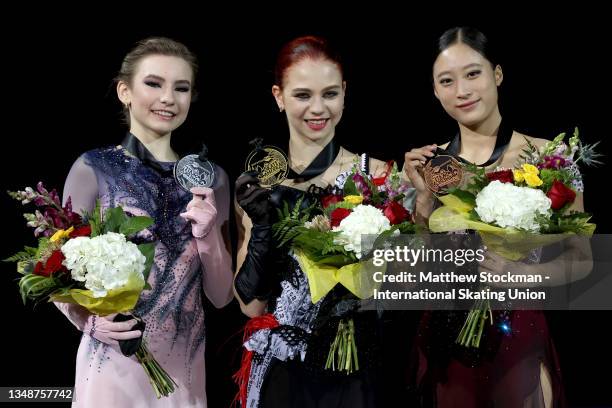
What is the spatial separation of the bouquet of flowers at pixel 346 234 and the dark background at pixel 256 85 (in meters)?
0.93

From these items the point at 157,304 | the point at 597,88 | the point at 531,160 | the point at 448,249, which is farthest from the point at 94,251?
the point at 597,88

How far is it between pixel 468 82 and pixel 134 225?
1.53m

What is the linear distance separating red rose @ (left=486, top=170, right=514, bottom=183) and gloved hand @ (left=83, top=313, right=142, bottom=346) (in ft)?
4.98

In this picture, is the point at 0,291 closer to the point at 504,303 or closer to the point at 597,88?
the point at 504,303

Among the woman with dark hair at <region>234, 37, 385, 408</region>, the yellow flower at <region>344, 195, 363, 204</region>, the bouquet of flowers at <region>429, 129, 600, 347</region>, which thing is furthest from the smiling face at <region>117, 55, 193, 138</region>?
the bouquet of flowers at <region>429, 129, 600, 347</region>

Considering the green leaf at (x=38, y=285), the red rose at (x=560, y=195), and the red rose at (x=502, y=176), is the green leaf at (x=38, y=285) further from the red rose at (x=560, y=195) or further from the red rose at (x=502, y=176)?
the red rose at (x=560, y=195)

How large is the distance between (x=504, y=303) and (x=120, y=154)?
1753 mm

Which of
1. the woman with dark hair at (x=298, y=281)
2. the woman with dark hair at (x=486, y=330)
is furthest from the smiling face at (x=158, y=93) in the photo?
the woman with dark hair at (x=486, y=330)

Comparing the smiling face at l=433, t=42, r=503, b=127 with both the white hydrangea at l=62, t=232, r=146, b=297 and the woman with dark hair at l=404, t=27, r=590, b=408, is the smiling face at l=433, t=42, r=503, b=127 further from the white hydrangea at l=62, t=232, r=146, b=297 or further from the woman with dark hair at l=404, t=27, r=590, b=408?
the white hydrangea at l=62, t=232, r=146, b=297

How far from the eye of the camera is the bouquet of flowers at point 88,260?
10.7ft

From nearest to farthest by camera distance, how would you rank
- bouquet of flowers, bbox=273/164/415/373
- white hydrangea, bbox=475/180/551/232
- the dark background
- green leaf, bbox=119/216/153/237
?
white hydrangea, bbox=475/180/551/232, bouquet of flowers, bbox=273/164/415/373, green leaf, bbox=119/216/153/237, the dark background

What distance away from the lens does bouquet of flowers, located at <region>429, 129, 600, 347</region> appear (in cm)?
322

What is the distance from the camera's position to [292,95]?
12.4 feet

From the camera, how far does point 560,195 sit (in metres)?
3.26
